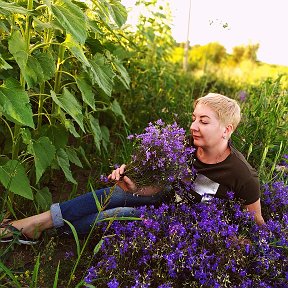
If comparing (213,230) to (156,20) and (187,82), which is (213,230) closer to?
(156,20)

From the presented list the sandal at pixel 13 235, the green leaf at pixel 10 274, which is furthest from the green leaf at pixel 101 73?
the green leaf at pixel 10 274

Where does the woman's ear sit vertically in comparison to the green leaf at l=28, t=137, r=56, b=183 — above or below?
above

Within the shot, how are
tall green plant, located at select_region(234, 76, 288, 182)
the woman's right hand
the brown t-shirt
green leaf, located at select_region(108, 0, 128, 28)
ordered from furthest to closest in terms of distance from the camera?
tall green plant, located at select_region(234, 76, 288, 182) → green leaf, located at select_region(108, 0, 128, 28) → the brown t-shirt → the woman's right hand

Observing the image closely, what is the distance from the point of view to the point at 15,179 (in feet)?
8.20

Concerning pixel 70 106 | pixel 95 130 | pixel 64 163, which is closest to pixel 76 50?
pixel 70 106

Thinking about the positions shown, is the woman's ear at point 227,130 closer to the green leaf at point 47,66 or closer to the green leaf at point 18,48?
the green leaf at point 47,66

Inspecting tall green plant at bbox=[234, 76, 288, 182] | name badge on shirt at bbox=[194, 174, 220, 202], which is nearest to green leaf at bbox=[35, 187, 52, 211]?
name badge on shirt at bbox=[194, 174, 220, 202]

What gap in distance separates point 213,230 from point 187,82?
432 cm

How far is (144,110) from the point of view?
441 centimetres

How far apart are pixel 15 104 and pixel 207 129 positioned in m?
0.96

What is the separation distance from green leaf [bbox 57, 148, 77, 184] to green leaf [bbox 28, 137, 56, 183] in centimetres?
23

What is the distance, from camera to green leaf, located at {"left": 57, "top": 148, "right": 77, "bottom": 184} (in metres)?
2.84

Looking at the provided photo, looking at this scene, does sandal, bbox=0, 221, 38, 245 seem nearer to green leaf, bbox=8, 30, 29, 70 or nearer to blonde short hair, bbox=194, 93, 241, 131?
green leaf, bbox=8, 30, 29, 70

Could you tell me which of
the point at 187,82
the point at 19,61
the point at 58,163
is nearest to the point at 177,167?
the point at 58,163
